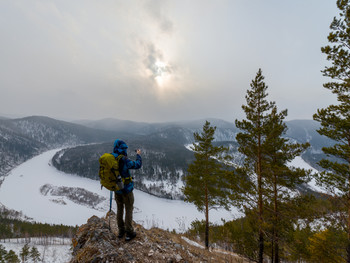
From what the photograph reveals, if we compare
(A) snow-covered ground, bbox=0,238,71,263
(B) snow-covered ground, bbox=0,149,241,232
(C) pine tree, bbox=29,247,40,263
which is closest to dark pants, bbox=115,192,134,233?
(C) pine tree, bbox=29,247,40,263

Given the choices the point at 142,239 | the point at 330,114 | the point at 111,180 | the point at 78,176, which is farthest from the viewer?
the point at 78,176

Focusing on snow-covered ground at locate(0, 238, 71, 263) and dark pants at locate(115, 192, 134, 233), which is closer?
dark pants at locate(115, 192, 134, 233)

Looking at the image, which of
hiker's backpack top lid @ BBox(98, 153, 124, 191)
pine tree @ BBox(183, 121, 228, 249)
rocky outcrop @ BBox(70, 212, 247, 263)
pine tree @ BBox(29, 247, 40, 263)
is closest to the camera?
rocky outcrop @ BBox(70, 212, 247, 263)

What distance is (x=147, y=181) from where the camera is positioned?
422 ft

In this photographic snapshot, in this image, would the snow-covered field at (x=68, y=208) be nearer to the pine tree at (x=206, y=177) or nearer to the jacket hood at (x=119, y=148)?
the pine tree at (x=206, y=177)

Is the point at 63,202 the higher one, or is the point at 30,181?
the point at 30,181

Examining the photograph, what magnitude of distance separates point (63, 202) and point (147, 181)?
2208 inches

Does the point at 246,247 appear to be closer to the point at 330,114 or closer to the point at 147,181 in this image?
the point at 330,114

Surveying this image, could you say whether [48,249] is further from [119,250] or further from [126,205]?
[126,205]

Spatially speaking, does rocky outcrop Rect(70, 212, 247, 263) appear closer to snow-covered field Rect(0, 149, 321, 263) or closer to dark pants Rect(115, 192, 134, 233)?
dark pants Rect(115, 192, 134, 233)

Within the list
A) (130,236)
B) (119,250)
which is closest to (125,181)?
(119,250)

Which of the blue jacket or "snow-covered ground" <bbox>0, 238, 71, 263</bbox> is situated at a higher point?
the blue jacket

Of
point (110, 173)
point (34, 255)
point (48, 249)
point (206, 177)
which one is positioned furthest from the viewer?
point (48, 249)

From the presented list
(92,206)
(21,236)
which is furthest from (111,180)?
(92,206)
